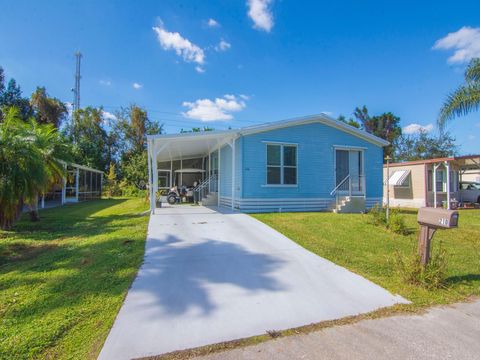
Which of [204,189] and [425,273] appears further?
[204,189]

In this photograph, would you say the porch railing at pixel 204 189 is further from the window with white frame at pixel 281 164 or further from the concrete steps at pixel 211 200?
the window with white frame at pixel 281 164

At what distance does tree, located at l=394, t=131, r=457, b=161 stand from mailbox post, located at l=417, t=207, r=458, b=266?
2959cm

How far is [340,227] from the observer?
303 inches

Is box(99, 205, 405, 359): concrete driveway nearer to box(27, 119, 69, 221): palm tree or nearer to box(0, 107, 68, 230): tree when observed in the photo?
box(0, 107, 68, 230): tree

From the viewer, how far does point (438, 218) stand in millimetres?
3605

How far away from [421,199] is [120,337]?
721 inches

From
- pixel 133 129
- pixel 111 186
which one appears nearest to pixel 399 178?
pixel 111 186

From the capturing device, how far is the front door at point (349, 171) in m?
11.9

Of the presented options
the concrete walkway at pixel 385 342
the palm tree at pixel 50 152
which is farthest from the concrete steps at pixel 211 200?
the concrete walkway at pixel 385 342

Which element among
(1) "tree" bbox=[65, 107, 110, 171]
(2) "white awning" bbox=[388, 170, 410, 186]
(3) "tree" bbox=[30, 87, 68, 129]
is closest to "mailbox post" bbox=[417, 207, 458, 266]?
(2) "white awning" bbox=[388, 170, 410, 186]

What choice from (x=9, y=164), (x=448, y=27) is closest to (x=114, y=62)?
(x=9, y=164)

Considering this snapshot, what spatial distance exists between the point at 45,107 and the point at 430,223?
1259 inches

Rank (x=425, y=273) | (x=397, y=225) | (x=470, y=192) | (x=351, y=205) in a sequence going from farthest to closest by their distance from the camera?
(x=470, y=192)
(x=351, y=205)
(x=397, y=225)
(x=425, y=273)

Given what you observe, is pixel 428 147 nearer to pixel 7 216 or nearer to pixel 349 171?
pixel 349 171
